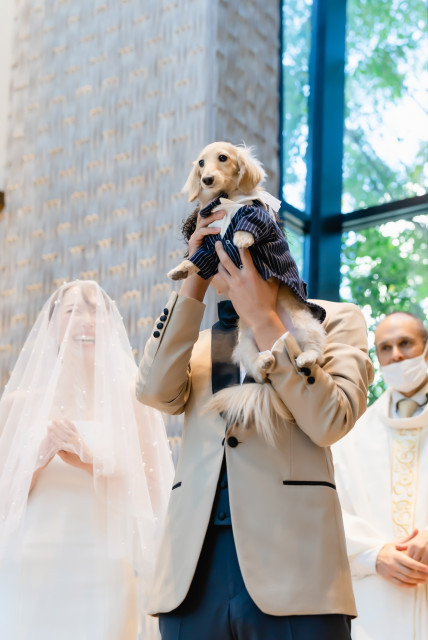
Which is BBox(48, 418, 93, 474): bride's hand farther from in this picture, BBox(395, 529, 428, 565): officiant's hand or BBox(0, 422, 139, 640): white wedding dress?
BBox(395, 529, 428, 565): officiant's hand

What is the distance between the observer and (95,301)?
2881 mm

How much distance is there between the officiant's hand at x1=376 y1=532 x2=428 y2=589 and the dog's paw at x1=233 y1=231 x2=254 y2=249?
1.43 m

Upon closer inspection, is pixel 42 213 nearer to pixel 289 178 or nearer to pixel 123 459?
pixel 289 178

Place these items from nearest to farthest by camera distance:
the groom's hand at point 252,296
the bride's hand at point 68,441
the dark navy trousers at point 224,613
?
the dark navy trousers at point 224,613 → the groom's hand at point 252,296 → the bride's hand at point 68,441

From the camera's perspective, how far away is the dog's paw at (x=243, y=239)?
167 centimetres

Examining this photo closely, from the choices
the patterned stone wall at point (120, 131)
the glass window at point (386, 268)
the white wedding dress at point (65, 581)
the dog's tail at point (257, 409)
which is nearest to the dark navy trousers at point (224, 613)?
the dog's tail at point (257, 409)

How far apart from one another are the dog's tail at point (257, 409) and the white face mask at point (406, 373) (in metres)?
1.69

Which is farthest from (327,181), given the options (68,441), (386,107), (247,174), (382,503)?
(247,174)

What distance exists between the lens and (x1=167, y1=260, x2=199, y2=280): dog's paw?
69.2 inches

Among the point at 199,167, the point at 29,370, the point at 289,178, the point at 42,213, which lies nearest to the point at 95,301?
the point at 29,370

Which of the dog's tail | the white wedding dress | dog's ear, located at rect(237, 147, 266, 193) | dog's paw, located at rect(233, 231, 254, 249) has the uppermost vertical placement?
dog's ear, located at rect(237, 147, 266, 193)

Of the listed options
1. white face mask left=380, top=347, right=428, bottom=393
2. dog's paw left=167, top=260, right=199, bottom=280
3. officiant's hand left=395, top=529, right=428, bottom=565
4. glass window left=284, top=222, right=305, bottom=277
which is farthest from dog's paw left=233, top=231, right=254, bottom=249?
glass window left=284, top=222, right=305, bottom=277

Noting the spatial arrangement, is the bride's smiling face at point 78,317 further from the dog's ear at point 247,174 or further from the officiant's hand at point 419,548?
the officiant's hand at point 419,548

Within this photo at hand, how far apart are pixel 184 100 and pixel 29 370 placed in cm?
187
